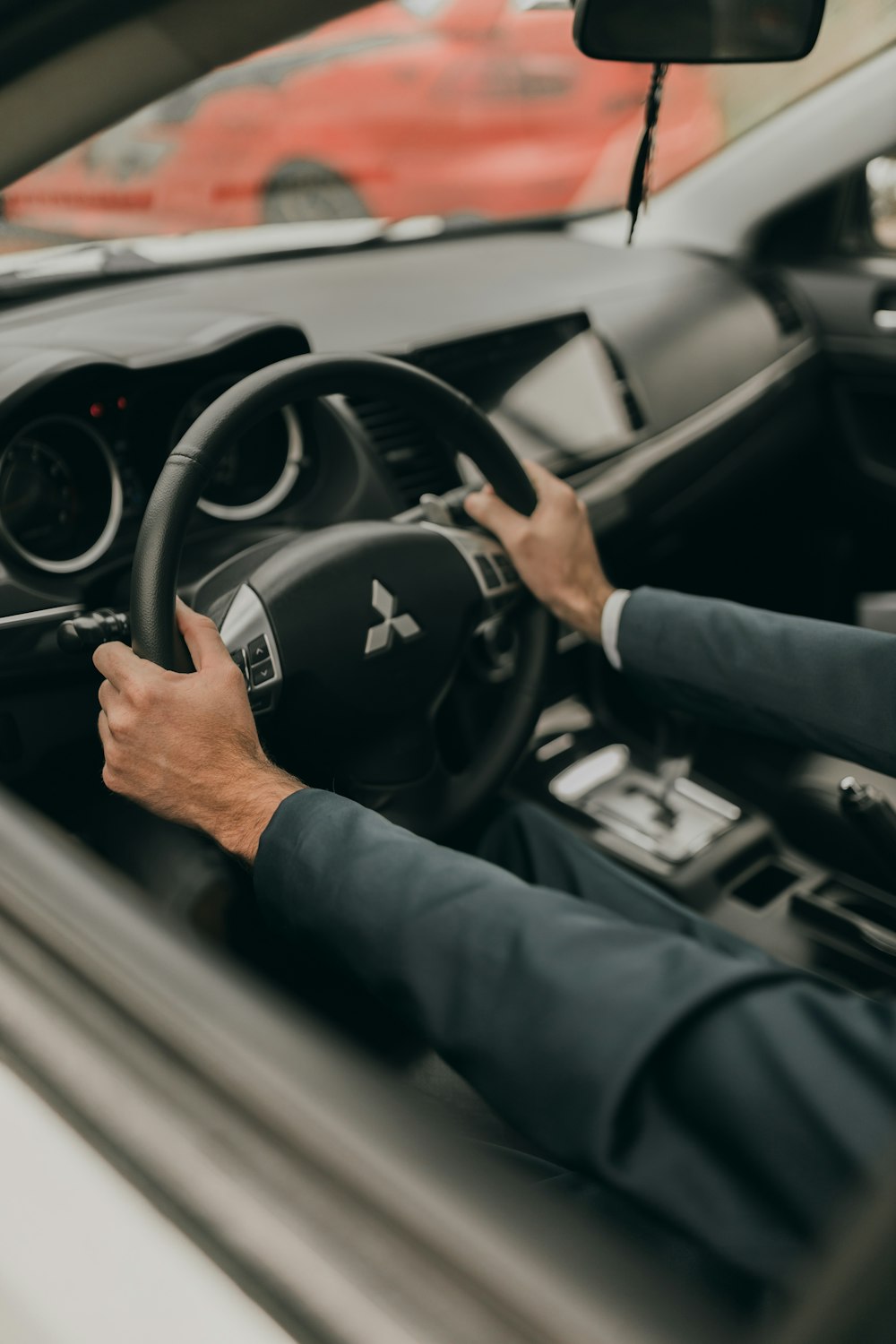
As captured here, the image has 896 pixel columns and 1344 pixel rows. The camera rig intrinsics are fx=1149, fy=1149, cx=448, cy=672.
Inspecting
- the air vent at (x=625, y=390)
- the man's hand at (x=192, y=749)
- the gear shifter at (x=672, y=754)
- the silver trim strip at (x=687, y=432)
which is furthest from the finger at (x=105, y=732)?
the air vent at (x=625, y=390)

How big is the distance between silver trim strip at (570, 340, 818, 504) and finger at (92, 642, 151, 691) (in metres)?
1.03

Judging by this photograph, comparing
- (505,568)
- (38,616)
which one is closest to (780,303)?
(505,568)

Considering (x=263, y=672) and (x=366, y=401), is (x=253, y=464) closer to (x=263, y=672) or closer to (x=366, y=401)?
(x=366, y=401)

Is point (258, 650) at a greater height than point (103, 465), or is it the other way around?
point (103, 465)

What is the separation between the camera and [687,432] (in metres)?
2.27

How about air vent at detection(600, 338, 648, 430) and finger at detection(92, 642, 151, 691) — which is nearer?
finger at detection(92, 642, 151, 691)

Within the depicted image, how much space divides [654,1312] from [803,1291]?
0.10 m

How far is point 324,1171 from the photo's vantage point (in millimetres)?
581

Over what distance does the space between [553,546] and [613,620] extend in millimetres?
145

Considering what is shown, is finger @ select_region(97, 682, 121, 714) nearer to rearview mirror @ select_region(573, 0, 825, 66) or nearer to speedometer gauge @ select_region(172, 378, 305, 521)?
speedometer gauge @ select_region(172, 378, 305, 521)

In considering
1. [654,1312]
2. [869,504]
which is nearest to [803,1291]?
[654,1312]

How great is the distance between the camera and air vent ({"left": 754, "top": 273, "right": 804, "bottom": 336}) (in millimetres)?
2592

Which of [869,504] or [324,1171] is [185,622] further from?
[869,504]

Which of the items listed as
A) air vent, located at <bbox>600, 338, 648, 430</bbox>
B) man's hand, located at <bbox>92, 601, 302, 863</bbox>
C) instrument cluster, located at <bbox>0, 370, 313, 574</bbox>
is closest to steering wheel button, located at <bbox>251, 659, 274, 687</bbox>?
man's hand, located at <bbox>92, 601, 302, 863</bbox>
